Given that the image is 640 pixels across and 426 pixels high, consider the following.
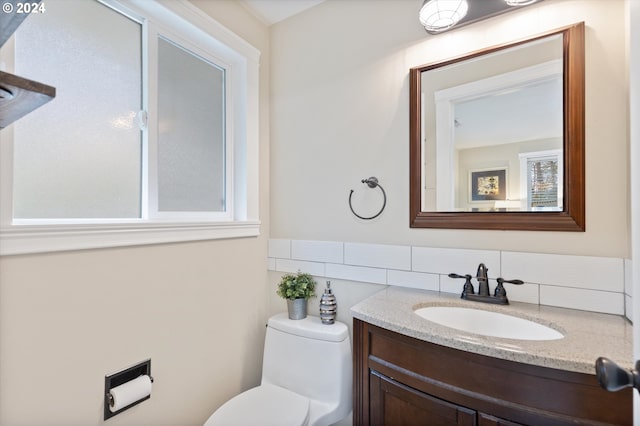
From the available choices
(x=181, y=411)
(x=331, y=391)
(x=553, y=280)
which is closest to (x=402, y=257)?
(x=553, y=280)

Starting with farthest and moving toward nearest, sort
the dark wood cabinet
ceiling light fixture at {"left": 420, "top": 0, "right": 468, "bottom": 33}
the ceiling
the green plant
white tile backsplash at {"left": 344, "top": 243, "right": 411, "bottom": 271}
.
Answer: the ceiling, the green plant, white tile backsplash at {"left": 344, "top": 243, "right": 411, "bottom": 271}, ceiling light fixture at {"left": 420, "top": 0, "right": 468, "bottom": 33}, the dark wood cabinet

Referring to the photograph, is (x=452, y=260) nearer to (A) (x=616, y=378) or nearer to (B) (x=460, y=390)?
(B) (x=460, y=390)

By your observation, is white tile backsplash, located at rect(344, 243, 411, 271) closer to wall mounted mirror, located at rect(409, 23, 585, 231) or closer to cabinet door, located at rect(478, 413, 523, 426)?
wall mounted mirror, located at rect(409, 23, 585, 231)

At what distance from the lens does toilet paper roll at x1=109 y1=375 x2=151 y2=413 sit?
42.1 inches

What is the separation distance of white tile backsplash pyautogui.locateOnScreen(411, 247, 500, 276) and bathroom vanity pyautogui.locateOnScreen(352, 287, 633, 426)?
0.17 metres

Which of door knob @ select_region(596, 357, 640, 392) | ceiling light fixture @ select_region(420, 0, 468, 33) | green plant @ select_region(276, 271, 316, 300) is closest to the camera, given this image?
door knob @ select_region(596, 357, 640, 392)

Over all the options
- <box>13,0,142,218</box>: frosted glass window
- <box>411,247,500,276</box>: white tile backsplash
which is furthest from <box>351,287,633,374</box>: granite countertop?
<box>13,0,142,218</box>: frosted glass window

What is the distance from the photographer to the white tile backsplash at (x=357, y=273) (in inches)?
59.0

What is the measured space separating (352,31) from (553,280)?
1.52 m

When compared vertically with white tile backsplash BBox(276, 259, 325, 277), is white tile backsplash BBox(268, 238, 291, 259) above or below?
above

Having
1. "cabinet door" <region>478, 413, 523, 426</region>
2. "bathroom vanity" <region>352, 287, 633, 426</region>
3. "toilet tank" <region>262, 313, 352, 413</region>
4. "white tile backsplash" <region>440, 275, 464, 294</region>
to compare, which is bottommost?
"toilet tank" <region>262, 313, 352, 413</region>

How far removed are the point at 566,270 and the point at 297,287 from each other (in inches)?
46.2

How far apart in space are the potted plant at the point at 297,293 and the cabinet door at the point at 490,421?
37.7 inches

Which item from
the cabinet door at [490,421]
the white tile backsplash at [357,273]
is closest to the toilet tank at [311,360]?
the white tile backsplash at [357,273]
